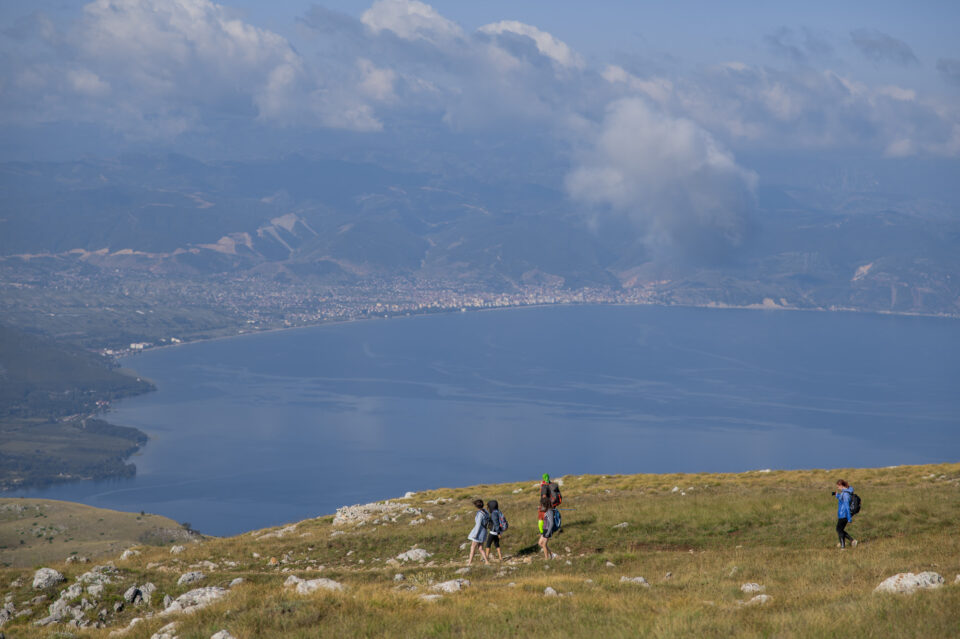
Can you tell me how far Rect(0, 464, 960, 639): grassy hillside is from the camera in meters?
→ 14.2

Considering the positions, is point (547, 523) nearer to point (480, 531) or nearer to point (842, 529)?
point (480, 531)

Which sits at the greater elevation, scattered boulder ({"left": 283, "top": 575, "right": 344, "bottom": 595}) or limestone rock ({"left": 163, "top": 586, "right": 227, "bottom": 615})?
scattered boulder ({"left": 283, "top": 575, "right": 344, "bottom": 595})

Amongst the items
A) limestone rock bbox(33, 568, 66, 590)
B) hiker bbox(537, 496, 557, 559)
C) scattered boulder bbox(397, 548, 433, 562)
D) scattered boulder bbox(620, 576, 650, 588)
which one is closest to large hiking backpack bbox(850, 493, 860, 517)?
scattered boulder bbox(620, 576, 650, 588)

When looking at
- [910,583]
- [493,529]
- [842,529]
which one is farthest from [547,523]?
[910,583]

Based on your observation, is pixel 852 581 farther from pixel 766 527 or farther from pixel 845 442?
Result: pixel 845 442

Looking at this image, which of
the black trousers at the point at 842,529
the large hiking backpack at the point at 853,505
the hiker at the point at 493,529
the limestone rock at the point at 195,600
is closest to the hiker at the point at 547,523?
the hiker at the point at 493,529

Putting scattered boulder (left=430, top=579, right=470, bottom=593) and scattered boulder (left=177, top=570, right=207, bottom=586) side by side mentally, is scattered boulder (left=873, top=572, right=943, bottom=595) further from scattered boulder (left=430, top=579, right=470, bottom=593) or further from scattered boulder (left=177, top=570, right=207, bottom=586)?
scattered boulder (left=177, top=570, right=207, bottom=586)

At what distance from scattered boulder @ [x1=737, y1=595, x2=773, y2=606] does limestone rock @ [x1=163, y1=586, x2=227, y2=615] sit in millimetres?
11035

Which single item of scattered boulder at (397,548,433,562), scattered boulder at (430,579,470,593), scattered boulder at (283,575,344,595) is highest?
scattered boulder at (430,579,470,593)

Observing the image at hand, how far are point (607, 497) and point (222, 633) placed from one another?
24025 millimetres

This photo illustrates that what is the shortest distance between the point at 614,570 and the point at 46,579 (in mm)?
15153

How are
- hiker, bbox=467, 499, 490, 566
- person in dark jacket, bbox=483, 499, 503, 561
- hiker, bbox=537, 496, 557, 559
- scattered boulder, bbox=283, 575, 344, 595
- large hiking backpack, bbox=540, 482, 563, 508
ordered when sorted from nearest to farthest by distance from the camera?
scattered boulder, bbox=283, 575, 344, 595 < hiker, bbox=467, 499, 490, 566 < person in dark jacket, bbox=483, 499, 503, 561 < hiker, bbox=537, 496, 557, 559 < large hiking backpack, bbox=540, 482, 563, 508

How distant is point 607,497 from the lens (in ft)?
118

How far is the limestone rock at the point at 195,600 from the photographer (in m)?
17.0
